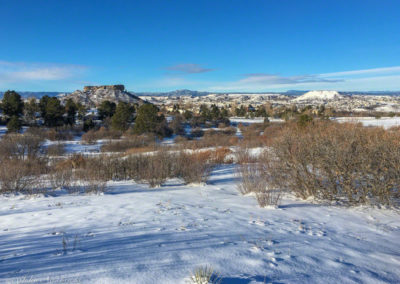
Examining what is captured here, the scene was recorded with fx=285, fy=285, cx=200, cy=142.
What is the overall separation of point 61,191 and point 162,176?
318 centimetres

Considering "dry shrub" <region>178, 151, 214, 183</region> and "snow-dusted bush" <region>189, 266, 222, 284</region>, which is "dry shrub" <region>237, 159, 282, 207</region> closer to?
"dry shrub" <region>178, 151, 214, 183</region>

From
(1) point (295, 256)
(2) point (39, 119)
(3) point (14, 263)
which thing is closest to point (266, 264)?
(1) point (295, 256)

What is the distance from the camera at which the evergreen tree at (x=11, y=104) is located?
102 ft

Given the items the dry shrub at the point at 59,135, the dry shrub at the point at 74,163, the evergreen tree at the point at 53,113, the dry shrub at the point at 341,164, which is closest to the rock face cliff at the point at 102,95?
the evergreen tree at the point at 53,113

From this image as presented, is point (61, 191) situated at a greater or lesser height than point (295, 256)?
lesser

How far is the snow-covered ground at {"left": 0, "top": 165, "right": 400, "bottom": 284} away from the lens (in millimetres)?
3131

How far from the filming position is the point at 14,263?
10.8 feet

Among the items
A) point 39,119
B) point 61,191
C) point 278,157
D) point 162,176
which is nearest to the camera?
point 278,157

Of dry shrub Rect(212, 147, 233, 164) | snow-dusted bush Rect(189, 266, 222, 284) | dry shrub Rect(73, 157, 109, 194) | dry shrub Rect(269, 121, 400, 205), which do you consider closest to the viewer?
snow-dusted bush Rect(189, 266, 222, 284)

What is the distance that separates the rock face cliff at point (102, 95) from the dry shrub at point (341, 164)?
A: 7472 cm

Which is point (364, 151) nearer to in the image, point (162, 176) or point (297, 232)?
point (297, 232)

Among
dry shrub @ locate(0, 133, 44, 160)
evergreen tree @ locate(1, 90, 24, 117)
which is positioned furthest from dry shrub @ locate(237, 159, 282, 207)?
evergreen tree @ locate(1, 90, 24, 117)

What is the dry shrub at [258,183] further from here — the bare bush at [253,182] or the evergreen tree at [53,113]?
the evergreen tree at [53,113]

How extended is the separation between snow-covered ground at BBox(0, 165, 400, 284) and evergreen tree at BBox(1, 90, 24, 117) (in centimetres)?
2916
